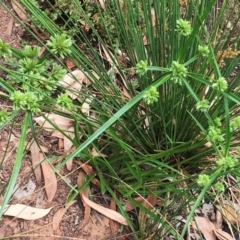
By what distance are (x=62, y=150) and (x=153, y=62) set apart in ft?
1.38

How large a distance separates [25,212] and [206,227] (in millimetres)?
633

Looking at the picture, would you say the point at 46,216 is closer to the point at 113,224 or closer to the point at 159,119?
the point at 113,224

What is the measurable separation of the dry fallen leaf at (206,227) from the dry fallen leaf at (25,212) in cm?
54

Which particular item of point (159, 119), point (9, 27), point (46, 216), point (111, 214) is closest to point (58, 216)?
point (46, 216)

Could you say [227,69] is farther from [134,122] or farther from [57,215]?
[57,215]

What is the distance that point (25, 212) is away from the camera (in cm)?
143

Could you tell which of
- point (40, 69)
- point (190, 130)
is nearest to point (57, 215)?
point (190, 130)

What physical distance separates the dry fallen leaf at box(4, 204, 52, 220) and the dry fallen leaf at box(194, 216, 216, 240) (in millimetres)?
541

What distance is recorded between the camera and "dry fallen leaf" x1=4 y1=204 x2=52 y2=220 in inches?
55.5

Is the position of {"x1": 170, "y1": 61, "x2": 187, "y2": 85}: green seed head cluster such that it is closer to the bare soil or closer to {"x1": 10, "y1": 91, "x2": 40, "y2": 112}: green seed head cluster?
{"x1": 10, "y1": 91, "x2": 40, "y2": 112}: green seed head cluster

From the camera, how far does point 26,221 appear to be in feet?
4.70

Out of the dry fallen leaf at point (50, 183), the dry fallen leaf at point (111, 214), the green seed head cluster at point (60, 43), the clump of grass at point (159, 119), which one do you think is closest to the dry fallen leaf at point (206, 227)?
the clump of grass at point (159, 119)

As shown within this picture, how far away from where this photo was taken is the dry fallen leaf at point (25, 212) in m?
Answer: 1.41

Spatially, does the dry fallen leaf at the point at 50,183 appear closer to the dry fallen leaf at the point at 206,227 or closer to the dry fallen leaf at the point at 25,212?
the dry fallen leaf at the point at 25,212
